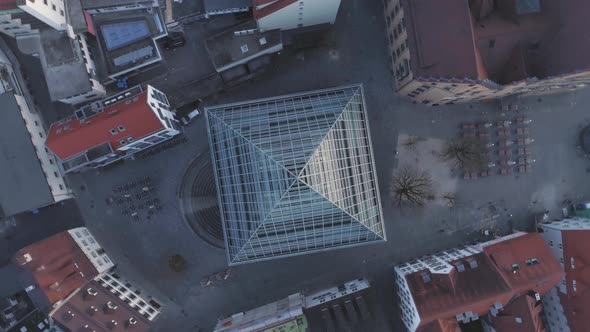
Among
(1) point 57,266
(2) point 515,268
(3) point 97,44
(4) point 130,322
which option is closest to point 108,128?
(3) point 97,44

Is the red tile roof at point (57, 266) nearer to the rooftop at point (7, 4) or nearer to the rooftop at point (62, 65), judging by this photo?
the rooftop at point (62, 65)

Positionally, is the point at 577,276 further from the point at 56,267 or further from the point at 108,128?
the point at 56,267

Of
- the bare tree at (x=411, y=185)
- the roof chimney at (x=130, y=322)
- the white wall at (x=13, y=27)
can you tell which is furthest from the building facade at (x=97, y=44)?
the bare tree at (x=411, y=185)

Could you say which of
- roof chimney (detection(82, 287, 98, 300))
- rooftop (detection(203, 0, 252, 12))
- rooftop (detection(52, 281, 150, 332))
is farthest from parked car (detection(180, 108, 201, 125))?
roof chimney (detection(82, 287, 98, 300))

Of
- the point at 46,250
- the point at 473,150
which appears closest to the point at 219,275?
the point at 46,250

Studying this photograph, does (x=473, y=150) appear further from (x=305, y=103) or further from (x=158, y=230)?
(x=158, y=230)

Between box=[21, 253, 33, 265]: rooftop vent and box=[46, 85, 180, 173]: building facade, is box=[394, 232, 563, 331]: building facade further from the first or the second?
box=[21, 253, 33, 265]: rooftop vent
